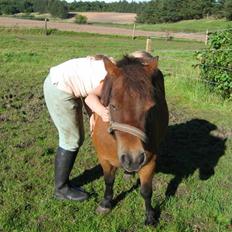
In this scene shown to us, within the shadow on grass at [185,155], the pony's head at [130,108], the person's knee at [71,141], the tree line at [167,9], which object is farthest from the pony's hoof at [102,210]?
the tree line at [167,9]

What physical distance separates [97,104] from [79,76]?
1.68ft

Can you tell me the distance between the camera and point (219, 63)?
8578mm

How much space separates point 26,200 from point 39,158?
3.87ft

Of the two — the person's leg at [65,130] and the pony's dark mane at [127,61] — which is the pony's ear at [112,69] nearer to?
the pony's dark mane at [127,61]

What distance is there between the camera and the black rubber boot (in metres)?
4.32

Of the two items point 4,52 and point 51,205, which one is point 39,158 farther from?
point 4,52

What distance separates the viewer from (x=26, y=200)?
13.9 ft

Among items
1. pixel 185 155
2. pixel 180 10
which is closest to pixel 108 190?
pixel 185 155

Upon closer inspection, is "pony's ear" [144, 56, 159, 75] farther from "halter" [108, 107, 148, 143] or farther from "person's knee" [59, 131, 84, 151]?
"person's knee" [59, 131, 84, 151]

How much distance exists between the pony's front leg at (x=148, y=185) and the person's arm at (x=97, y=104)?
2.28ft

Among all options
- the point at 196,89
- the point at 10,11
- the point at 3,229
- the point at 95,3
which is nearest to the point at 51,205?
the point at 3,229

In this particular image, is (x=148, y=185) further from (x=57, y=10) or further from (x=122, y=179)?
(x=57, y=10)

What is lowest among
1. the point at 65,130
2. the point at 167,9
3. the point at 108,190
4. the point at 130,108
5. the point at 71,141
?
the point at 167,9

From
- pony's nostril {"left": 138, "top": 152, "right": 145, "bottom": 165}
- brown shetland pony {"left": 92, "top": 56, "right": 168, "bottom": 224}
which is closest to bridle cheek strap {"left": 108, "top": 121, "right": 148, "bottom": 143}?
brown shetland pony {"left": 92, "top": 56, "right": 168, "bottom": 224}
